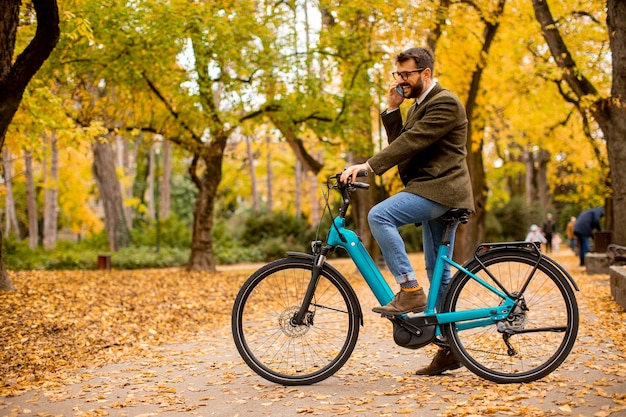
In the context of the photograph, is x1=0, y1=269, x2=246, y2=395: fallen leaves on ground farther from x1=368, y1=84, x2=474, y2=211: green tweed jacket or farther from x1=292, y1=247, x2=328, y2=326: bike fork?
x1=368, y1=84, x2=474, y2=211: green tweed jacket

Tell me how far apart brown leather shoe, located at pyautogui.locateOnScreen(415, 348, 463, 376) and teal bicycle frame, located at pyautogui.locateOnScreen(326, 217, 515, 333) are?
0.39 meters

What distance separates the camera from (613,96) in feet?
44.2

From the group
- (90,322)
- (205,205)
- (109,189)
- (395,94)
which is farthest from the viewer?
(109,189)

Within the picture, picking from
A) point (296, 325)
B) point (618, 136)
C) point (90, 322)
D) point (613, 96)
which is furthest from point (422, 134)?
point (618, 136)

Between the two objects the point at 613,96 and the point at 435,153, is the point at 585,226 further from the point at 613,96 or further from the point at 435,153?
the point at 435,153

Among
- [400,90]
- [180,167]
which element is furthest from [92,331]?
[180,167]

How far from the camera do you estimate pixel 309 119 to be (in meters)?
17.7

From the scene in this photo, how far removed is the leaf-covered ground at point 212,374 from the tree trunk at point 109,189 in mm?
14921

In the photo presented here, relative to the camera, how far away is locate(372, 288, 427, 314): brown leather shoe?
4.85m

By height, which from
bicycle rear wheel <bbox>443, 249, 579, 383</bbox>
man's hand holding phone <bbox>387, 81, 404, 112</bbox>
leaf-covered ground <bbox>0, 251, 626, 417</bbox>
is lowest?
leaf-covered ground <bbox>0, 251, 626, 417</bbox>

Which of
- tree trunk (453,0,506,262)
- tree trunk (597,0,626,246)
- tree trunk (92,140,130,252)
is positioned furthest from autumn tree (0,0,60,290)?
tree trunk (92,140,130,252)

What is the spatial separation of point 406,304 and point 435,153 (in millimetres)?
1022

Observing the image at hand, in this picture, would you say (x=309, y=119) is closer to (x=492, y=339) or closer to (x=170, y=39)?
(x=170, y=39)

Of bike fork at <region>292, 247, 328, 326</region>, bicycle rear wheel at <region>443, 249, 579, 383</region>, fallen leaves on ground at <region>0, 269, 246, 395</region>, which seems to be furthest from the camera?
fallen leaves on ground at <region>0, 269, 246, 395</region>
